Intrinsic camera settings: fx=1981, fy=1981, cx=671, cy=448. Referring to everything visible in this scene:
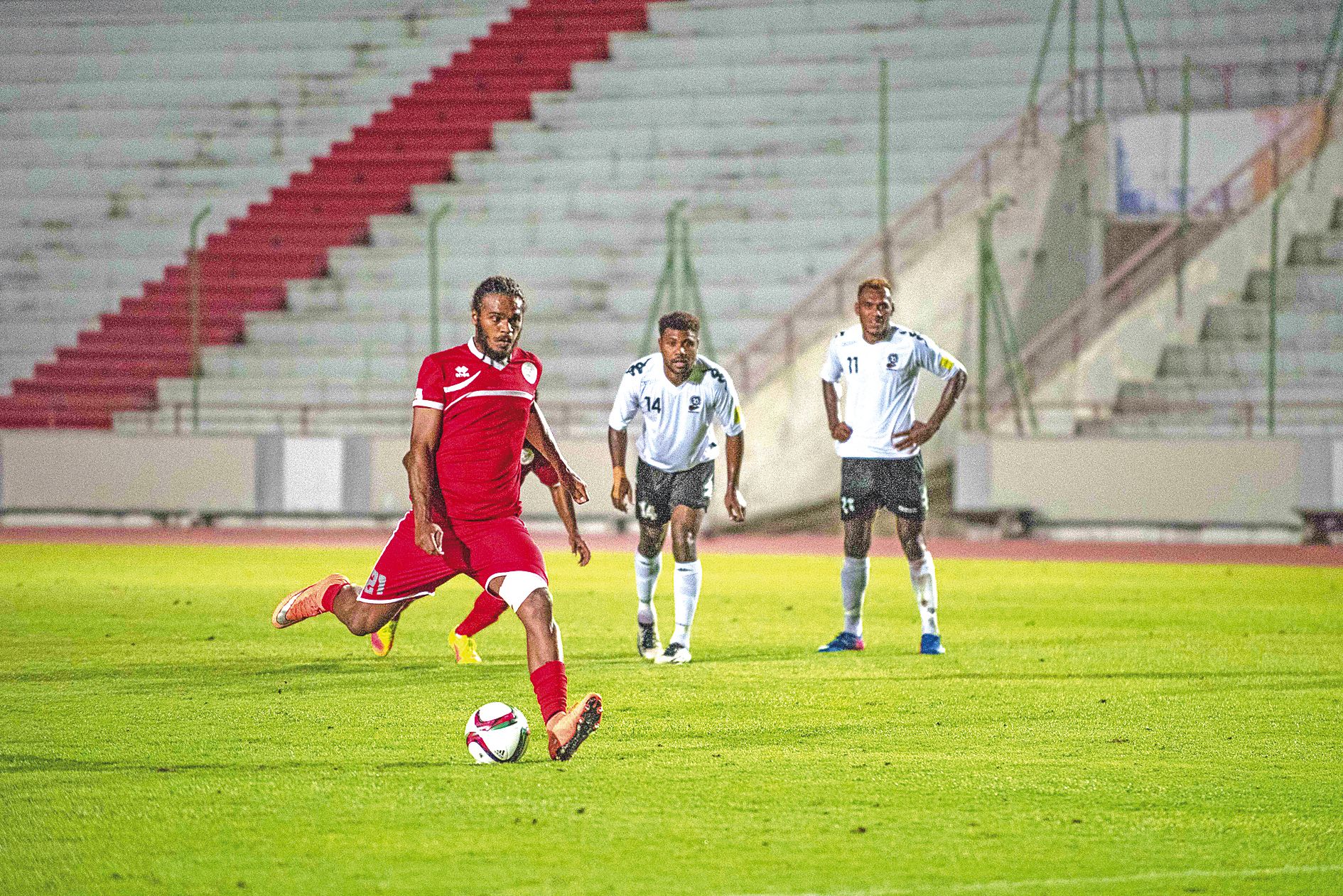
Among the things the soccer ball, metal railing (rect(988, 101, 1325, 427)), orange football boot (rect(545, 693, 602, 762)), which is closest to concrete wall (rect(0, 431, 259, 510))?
metal railing (rect(988, 101, 1325, 427))

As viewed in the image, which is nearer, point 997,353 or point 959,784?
point 959,784

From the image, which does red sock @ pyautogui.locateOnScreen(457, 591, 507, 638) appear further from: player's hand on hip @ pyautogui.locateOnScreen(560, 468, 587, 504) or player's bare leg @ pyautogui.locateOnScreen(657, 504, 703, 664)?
player's hand on hip @ pyautogui.locateOnScreen(560, 468, 587, 504)

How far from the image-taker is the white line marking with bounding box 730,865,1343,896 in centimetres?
525

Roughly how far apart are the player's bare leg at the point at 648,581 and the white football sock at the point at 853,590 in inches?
43.0

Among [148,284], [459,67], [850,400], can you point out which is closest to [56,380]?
[148,284]

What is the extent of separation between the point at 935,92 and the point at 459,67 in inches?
336

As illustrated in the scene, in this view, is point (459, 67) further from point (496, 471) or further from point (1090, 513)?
point (496, 471)

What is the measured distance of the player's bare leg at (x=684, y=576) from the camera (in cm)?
1064

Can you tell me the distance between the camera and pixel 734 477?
11156 millimetres

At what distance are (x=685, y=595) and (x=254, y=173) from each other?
22908 mm

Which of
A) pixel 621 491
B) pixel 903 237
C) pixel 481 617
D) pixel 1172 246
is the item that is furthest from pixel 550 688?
pixel 1172 246

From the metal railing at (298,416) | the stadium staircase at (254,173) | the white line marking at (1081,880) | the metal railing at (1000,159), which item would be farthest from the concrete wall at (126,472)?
the white line marking at (1081,880)

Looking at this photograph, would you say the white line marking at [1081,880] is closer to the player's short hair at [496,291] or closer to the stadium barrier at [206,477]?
the player's short hair at [496,291]

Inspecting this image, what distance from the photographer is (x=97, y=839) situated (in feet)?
19.3
